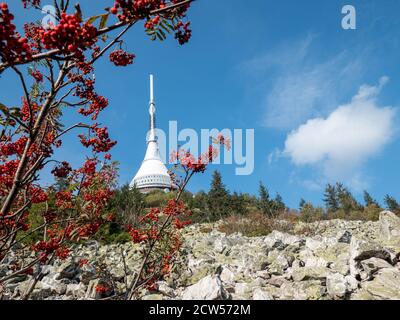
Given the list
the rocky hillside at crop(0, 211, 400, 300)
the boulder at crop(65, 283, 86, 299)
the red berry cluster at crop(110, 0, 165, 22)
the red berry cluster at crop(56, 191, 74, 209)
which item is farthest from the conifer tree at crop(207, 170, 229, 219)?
the red berry cluster at crop(110, 0, 165, 22)

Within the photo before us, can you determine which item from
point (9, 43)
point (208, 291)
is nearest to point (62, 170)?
point (9, 43)

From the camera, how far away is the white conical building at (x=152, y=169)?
81.9 metres

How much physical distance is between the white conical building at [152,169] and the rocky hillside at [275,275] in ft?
205

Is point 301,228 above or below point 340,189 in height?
below

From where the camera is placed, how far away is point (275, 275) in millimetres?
11820

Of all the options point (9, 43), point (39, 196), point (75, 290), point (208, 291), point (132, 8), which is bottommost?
point (75, 290)

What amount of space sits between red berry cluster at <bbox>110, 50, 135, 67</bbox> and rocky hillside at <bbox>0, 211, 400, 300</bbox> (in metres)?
6.60

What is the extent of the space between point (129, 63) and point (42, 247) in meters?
2.96

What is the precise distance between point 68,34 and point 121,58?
1.53 metres

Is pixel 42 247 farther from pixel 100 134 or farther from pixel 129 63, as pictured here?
pixel 129 63

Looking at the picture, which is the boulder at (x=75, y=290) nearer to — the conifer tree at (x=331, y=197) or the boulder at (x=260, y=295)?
the boulder at (x=260, y=295)

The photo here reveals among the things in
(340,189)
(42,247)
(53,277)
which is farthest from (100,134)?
(340,189)

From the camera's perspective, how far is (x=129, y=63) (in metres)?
3.48

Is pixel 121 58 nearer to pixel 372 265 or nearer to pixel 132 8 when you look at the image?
pixel 132 8
